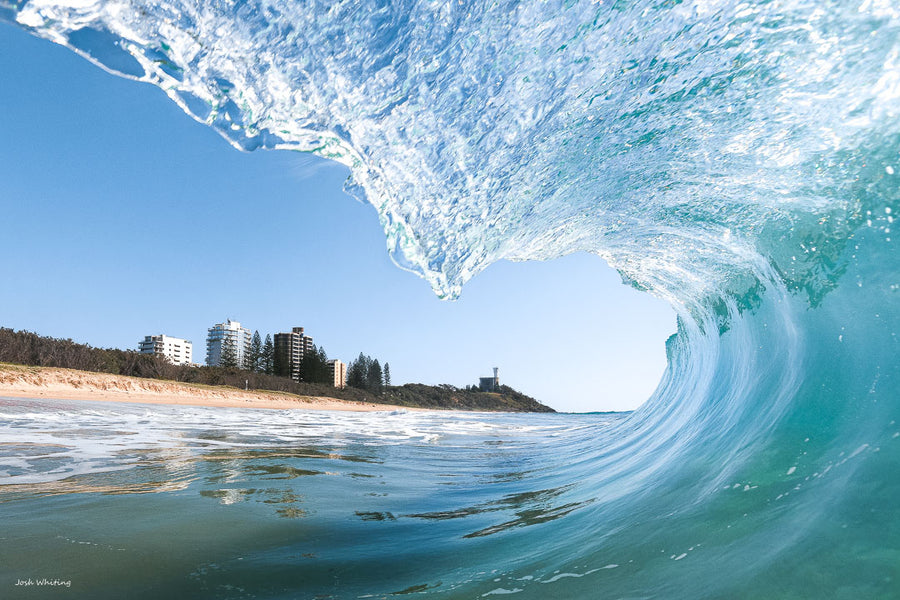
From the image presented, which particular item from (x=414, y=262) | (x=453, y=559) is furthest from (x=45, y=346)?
(x=453, y=559)

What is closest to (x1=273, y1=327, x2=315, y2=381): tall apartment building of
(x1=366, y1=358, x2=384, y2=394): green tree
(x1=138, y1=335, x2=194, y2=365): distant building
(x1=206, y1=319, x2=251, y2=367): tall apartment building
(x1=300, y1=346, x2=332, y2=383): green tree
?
(x1=300, y1=346, x2=332, y2=383): green tree

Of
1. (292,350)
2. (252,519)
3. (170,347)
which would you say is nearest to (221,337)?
(170,347)

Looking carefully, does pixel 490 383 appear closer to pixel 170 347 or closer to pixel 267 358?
pixel 267 358

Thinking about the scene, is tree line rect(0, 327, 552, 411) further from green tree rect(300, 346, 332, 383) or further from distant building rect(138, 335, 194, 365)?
distant building rect(138, 335, 194, 365)

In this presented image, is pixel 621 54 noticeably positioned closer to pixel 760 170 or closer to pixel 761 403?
pixel 760 170

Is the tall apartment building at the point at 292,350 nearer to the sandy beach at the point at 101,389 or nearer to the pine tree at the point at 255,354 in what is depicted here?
the pine tree at the point at 255,354

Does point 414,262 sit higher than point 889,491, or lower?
higher

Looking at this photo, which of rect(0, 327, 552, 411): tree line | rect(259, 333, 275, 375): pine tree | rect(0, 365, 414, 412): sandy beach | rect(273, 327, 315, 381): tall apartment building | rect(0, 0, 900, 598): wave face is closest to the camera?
rect(0, 0, 900, 598): wave face
